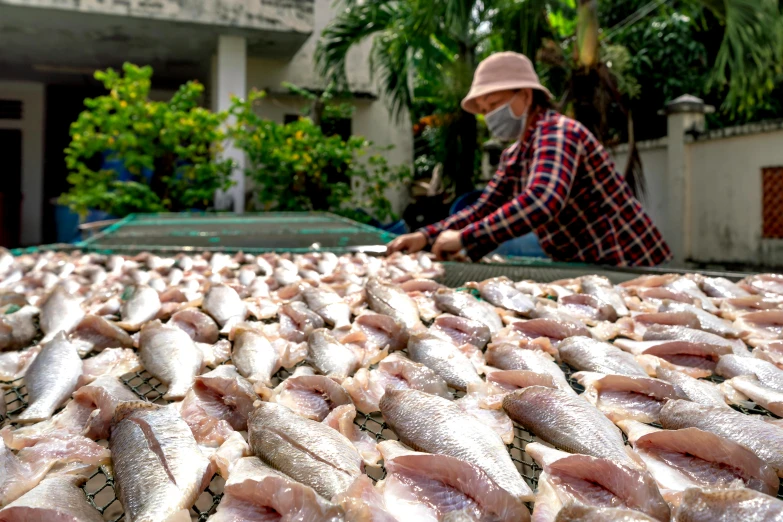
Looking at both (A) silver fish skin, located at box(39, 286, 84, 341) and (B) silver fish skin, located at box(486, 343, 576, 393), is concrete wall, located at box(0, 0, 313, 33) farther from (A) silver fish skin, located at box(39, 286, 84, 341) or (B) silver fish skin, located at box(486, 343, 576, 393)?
(B) silver fish skin, located at box(486, 343, 576, 393)

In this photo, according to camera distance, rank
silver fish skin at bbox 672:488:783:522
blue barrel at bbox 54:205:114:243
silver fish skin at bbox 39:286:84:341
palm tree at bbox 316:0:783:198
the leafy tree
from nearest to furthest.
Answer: silver fish skin at bbox 672:488:783:522
silver fish skin at bbox 39:286:84:341
palm tree at bbox 316:0:783:198
the leafy tree
blue barrel at bbox 54:205:114:243

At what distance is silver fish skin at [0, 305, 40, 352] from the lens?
158cm

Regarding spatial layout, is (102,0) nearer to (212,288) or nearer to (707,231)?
(212,288)

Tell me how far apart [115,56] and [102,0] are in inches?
73.6

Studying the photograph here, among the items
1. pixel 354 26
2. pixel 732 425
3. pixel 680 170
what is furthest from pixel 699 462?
pixel 354 26

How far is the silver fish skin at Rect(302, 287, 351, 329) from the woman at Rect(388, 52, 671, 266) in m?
1.45

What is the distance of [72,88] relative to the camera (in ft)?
37.6

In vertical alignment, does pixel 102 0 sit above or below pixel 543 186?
above

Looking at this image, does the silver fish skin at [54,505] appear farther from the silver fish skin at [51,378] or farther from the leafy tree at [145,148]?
the leafy tree at [145,148]

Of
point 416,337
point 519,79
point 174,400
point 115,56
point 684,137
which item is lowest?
point 174,400

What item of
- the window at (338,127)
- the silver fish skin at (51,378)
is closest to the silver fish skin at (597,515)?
the silver fish skin at (51,378)

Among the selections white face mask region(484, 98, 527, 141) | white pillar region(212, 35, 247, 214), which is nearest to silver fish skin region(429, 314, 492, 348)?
white face mask region(484, 98, 527, 141)

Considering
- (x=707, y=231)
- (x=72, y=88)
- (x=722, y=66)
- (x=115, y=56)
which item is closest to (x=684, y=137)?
(x=707, y=231)

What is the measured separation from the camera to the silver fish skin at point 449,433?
89 cm
